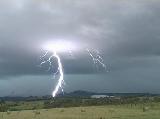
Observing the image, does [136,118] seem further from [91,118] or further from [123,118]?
[91,118]

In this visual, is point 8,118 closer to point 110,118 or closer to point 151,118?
point 110,118

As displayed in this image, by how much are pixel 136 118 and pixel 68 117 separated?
14.4 meters

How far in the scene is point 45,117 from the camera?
83.6 metres

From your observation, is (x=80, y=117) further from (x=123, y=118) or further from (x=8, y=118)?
(x=8, y=118)

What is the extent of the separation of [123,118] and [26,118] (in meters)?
20.6

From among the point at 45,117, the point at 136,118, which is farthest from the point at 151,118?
the point at 45,117

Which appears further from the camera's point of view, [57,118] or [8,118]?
[8,118]

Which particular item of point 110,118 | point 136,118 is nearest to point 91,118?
point 110,118

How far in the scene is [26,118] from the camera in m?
83.5

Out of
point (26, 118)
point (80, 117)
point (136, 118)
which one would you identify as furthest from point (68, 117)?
point (136, 118)

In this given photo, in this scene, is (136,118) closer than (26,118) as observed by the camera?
Yes

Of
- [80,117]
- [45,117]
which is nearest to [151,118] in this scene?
[80,117]

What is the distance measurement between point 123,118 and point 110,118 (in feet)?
8.34

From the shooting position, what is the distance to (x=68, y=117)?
82.2 m
